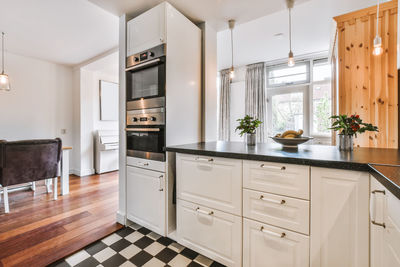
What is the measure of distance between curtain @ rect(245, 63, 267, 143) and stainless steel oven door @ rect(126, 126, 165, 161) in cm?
312

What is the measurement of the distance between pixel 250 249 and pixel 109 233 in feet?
4.78

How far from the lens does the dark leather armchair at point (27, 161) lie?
235 centimetres

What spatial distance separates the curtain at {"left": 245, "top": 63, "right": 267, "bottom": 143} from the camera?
4.31 m

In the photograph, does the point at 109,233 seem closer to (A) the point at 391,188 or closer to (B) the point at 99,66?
(A) the point at 391,188

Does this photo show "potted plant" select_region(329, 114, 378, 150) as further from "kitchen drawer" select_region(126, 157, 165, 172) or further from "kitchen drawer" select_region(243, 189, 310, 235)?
"kitchen drawer" select_region(126, 157, 165, 172)

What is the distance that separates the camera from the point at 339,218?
3.27 feet

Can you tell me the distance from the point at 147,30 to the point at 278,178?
1.83 meters

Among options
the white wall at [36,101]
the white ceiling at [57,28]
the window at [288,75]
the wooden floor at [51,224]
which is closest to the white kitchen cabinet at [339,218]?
the wooden floor at [51,224]

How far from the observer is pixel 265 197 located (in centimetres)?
121

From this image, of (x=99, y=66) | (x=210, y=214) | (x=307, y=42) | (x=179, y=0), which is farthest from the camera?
(x=99, y=66)

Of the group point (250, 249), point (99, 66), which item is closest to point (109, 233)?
point (250, 249)

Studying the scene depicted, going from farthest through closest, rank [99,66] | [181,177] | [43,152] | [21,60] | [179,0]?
[99,66], [21,60], [43,152], [179,0], [181,177]

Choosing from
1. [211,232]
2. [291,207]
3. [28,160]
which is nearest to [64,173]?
[28,160]

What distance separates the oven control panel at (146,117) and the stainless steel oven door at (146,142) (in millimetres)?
62
